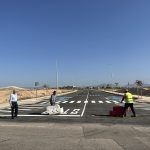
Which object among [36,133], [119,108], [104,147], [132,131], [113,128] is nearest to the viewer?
[104,147]

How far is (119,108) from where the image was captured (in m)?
22.7

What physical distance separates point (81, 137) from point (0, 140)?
284 centimetres

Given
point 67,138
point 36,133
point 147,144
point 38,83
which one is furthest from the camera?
point 38,83

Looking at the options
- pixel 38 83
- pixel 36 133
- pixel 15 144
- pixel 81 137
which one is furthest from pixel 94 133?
pixel 38 83

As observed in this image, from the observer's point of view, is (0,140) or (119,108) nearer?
(0,140)

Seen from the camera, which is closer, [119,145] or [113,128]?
[119,145]

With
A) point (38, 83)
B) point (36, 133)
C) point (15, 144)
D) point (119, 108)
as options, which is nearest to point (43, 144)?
point (15, 144)

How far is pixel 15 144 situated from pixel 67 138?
2121 mm

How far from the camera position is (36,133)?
45.9 feet

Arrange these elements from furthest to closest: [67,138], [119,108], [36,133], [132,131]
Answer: [119,108]
[132,131]
[36,133]
[67,138]

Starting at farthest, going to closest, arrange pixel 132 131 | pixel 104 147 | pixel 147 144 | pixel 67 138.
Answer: pixel 132 131 < pixel 67 138 < pixel 147 144 < pixel 104 147

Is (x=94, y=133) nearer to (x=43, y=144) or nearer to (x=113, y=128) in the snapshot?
(x=113, y=128)

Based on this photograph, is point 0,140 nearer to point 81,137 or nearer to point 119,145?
point 81,137

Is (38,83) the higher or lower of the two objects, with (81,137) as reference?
higher
